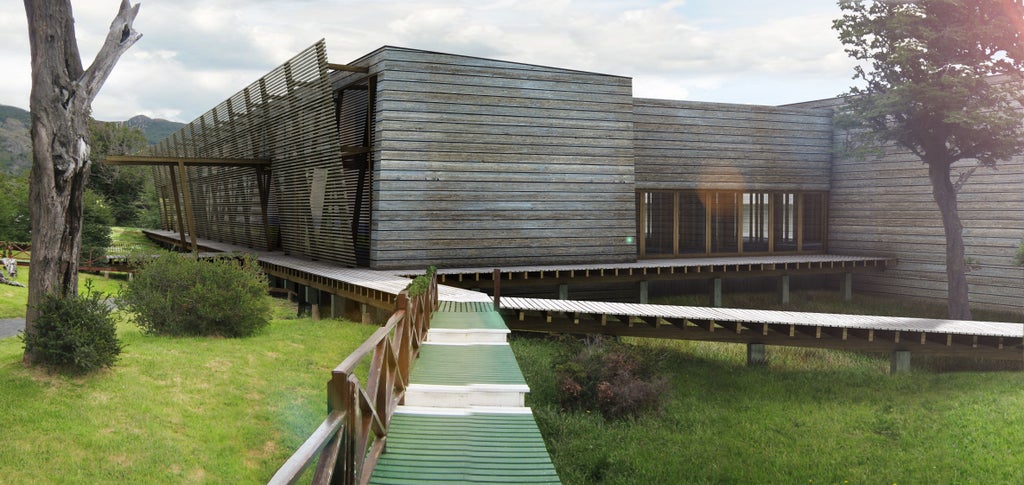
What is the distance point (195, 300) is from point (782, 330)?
8.83 metres

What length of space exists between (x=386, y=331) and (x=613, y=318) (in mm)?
7747

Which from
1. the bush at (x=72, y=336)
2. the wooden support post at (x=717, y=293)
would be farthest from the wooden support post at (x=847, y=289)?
the bush at (x=72, y=336)

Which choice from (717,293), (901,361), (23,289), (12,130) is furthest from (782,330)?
(12,130)

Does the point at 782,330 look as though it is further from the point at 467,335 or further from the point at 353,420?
the point at 353,420

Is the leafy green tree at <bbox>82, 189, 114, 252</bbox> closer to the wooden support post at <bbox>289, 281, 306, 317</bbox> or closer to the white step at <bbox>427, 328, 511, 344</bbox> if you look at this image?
the wooden support post at <bbox>289, 281, 306, 317</bbox>

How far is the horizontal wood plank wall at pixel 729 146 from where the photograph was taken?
19391 millimetres

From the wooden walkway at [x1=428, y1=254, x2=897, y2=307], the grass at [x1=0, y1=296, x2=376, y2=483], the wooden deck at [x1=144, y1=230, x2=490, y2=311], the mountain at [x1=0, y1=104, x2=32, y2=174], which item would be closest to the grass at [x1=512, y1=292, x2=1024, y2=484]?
the wooden deck at [x1=144, y1=230, x2=490, y2=311]

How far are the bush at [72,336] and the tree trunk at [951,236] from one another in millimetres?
17320

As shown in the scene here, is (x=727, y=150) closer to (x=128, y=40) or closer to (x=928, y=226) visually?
(x=928, y=226)

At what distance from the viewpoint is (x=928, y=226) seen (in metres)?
19.5

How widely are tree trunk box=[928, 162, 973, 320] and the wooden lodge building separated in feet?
5.00

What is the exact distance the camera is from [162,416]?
22.2 ft

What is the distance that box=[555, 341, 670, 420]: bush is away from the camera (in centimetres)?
925

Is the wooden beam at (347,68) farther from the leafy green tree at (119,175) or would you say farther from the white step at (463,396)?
the leafy green tree at (119,175)
